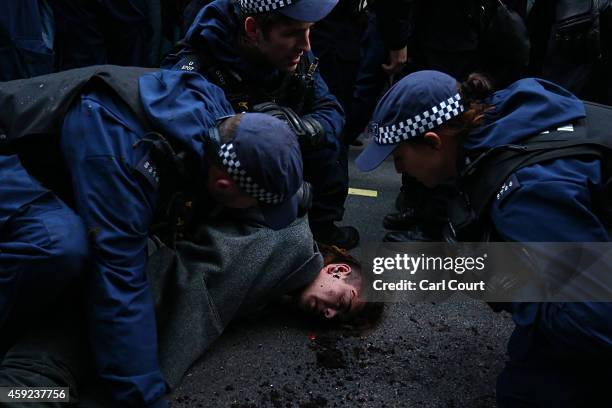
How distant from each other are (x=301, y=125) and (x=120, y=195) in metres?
1.02

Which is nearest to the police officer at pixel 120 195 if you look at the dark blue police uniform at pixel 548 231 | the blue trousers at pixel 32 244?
the blue trousers at pixel 32 244

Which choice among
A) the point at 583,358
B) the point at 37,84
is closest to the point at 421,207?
the point at 583,358

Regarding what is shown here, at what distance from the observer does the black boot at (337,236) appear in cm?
320

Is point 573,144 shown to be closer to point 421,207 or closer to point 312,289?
point 312,289

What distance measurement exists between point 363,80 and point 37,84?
1.98 m

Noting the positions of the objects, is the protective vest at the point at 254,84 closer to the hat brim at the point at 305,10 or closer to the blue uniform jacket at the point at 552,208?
the hat brim at the point at 305,10

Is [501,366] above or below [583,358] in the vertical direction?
below

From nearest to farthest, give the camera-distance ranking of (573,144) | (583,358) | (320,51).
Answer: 1. (573,144)
2. (583,358)
3. (320,51)

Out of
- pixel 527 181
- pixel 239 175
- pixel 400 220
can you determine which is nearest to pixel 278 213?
pixel 239 175

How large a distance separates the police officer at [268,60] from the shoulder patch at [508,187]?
1.12 meters

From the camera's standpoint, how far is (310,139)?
8.96ft

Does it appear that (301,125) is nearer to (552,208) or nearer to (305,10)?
(305,10)

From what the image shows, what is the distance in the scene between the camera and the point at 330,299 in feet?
8.67

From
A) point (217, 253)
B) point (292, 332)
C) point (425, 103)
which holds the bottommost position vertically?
point (292, 332)
